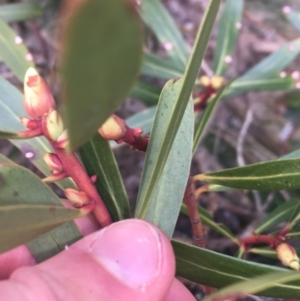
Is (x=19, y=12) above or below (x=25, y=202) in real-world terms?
above

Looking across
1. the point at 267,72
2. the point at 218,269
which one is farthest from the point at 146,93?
the point at 218,269

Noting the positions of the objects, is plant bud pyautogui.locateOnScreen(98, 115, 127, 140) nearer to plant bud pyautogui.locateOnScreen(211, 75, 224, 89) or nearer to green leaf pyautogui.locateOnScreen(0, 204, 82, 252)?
green leaf pyautogui.locateOnScreen(0, 204, 82, 252)

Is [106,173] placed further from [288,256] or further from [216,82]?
[216,82]

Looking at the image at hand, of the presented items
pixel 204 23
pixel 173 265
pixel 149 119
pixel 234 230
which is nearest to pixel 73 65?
pixel 204 23

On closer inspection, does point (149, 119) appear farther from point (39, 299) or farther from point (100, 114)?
point (100, 114)

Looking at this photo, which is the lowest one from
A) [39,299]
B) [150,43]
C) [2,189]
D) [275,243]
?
[275,243]

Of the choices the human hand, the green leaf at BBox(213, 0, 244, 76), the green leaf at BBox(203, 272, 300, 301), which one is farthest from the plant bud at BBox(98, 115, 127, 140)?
the green leaf at BBox(213, 0, 244, 76)
